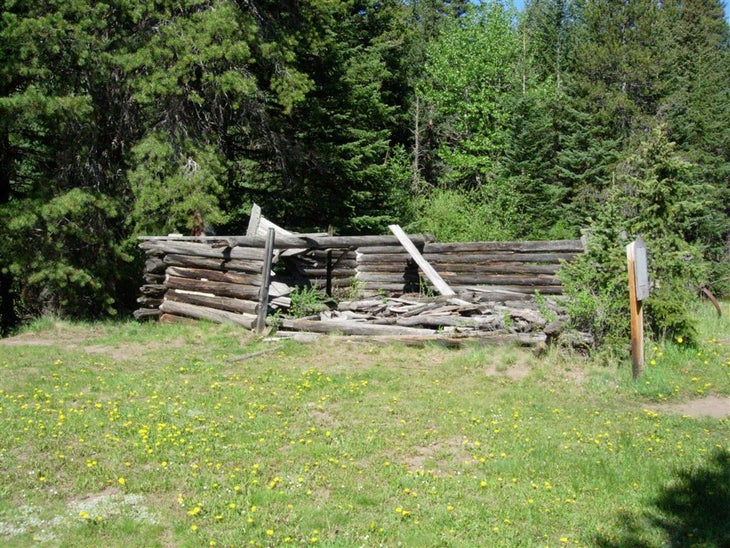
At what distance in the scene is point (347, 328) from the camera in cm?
1267

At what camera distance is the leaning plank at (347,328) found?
40.2 ft

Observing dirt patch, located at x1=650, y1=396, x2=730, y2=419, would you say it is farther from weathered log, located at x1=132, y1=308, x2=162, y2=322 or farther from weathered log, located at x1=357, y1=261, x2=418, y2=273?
weathered log, located at x1=132, y1=308, x2=162, y2=322

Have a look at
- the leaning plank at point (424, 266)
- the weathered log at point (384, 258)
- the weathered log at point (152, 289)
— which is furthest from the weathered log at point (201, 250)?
the weathered log at point (384, 258)

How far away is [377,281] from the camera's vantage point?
16609mm

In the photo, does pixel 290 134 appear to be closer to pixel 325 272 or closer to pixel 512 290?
pixel 325 272

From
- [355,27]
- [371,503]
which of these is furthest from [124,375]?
[355,27]

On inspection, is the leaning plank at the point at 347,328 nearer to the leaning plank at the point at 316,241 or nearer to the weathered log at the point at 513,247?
the leaning plank at the point at 316,241

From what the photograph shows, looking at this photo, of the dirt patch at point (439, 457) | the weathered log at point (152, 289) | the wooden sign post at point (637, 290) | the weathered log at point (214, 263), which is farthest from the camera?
the weathered log at point (152, 289)

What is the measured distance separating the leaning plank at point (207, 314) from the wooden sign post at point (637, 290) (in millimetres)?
6885

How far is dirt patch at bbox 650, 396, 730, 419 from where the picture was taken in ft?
26.9

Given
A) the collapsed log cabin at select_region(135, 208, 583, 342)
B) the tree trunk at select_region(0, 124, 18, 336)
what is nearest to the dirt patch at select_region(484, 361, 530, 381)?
the collapsed log cabin at select_region(135, 208, 583, 342)

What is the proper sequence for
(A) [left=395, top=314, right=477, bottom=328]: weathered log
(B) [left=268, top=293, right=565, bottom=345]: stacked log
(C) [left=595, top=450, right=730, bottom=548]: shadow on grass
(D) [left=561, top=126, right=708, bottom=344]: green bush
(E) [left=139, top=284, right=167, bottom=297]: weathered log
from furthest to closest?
(E) [left=139, top=284, right=167, bottom=297]: weathered log, (A) [left=395, top=314, right=477, bottom=328]: weathered log, (B) [left=268, top=293, right=565, bottom=345]: stacked log, (D) [left=561, top=126, right=708, bottom=344]: green bush, (C) [left=595, top=450, right=730, bottom=548]: shadow on grass

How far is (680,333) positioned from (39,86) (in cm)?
1339

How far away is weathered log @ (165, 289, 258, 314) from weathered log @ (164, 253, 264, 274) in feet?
1.92
